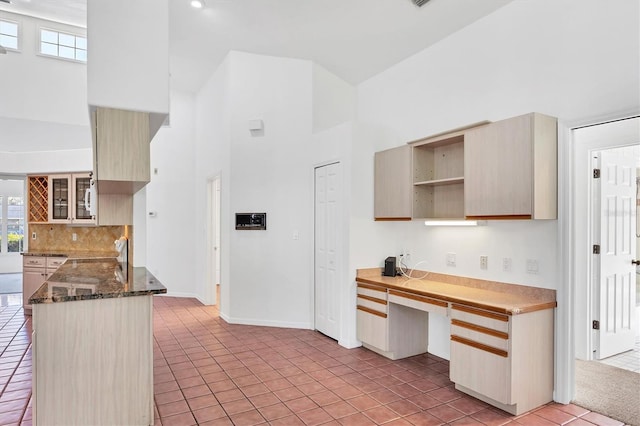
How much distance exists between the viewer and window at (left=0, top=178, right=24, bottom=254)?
9.16 m

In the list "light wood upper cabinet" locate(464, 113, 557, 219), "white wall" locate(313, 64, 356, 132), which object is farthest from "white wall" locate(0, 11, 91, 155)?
"light wood upper cabinet" locate(464, 113, 557, 219)

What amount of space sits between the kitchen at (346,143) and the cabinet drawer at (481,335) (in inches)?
23.2

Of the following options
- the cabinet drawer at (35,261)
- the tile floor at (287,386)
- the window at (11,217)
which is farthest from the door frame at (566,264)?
the window at (11,217)

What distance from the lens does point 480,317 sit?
9.41 feet

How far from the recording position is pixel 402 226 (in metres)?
4.38

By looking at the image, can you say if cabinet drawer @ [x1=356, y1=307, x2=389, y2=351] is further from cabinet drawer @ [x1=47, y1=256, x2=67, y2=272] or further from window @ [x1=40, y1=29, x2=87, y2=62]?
window @ [x1=40, y1=29, x2=87, y2=62]

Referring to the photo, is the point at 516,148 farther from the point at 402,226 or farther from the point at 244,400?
the point at 244,400

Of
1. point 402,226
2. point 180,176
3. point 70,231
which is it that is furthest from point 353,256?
point 70,231

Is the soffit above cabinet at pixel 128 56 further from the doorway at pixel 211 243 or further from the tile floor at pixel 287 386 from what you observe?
the doorway at pixel 211 243

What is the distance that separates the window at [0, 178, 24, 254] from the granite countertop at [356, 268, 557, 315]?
934 centimetres

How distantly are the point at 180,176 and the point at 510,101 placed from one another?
5.53 m

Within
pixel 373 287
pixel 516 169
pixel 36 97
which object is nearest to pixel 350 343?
pixel 373 287

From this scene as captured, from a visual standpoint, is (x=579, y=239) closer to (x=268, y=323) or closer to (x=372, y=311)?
(x=372, y=311)

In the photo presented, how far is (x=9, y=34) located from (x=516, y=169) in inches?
288
